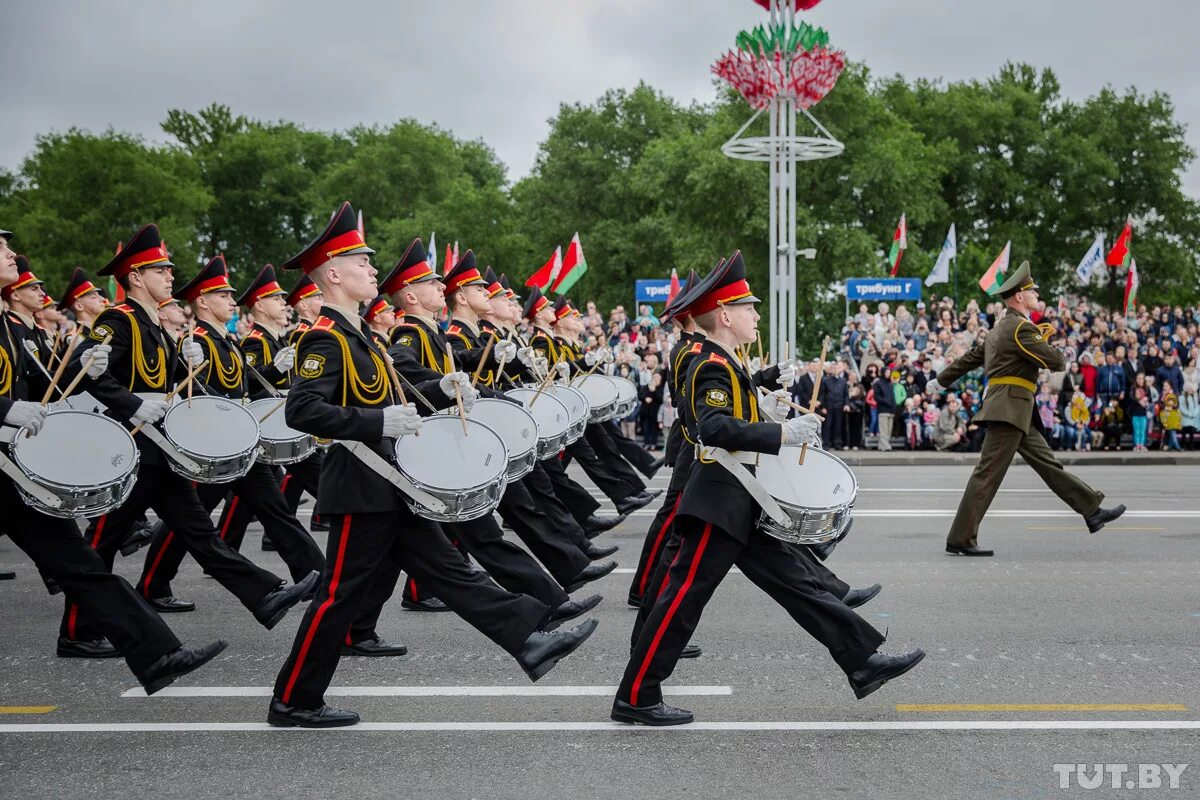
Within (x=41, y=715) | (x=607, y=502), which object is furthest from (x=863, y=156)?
(x=41, y=715)

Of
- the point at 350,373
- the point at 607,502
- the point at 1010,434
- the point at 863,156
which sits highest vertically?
the point at 863,156

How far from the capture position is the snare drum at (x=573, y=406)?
33.8 feet

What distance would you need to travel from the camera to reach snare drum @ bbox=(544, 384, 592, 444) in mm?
10289

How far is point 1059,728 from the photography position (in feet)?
18.4

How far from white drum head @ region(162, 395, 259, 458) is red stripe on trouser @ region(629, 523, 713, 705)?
119 inches

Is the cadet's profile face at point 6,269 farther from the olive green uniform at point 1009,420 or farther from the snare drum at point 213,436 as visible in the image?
the olive green uniform at point 1009,420

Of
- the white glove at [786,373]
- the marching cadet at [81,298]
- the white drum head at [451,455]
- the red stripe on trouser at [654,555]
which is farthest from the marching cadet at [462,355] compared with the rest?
the marching cadet at [81,298]

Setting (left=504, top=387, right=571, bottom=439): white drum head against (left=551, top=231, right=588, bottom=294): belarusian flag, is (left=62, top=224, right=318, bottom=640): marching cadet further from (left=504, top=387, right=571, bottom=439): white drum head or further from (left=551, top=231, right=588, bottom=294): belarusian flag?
(left=551, top=231, right=588, bottom=294): belarusian flag

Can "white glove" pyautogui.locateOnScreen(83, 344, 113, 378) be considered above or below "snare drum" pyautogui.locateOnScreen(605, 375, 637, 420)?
above

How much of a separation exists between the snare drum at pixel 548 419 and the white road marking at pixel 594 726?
12.4 ft

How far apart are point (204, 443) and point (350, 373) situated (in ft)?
7.08

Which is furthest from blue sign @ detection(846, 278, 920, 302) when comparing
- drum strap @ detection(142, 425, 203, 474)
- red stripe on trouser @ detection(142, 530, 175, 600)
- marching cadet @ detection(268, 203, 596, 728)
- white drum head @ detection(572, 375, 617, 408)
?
marching cadet @ detection(268, 203, 596, 728)

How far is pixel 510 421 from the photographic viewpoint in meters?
8.30

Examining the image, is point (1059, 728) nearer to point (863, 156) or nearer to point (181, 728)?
point (181, 728)
